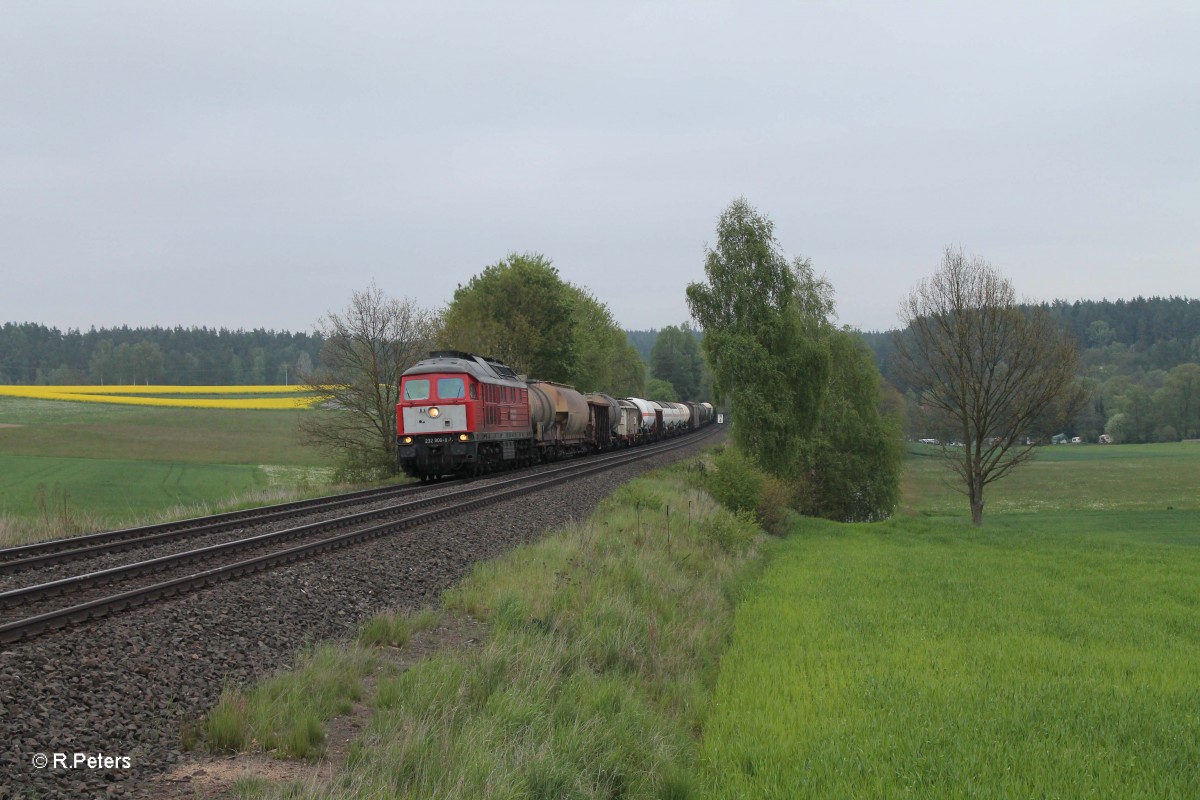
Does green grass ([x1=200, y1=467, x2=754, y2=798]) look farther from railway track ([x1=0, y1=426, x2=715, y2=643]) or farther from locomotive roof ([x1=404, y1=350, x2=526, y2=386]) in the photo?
locomotive roof ([x1=404, y1=350, x2=526, y2=386])

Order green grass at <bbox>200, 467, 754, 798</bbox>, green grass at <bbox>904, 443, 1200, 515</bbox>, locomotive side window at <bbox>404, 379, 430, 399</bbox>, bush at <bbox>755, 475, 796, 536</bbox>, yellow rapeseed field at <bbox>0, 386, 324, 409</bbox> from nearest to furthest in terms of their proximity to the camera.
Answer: green grass at <bbox>200, 467, 754, 798</bbox>, locomotive side window at <bbox>404, 379, 430, 399</bbox>, bush at <bbox>755, 475, 796, 536</bbox>, green grass at <bbox>904, 443, 1200, 515</bbox>, yellow rapeseed field at <bbox>0, 386, 324, 409</bbox>

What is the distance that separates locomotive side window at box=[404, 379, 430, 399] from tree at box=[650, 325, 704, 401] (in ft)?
417

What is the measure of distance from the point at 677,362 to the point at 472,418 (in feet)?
424

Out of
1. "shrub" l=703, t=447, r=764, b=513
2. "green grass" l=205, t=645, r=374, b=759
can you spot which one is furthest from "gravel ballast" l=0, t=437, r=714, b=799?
"shrub" l=703, t=447, r=764, b=513

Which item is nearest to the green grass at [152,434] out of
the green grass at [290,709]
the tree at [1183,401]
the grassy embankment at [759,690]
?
the grassy embankment at [759,690]

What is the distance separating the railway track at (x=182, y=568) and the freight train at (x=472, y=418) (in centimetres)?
749

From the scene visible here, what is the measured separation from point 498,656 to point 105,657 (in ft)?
10.4

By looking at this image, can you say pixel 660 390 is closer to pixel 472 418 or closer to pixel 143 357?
pixel 143 357

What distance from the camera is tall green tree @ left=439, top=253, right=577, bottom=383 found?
59.7 m

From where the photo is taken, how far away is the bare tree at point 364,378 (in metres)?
37.9

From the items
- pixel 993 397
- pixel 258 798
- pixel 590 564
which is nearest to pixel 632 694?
pixel 258 798

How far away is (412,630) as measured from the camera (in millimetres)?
9414

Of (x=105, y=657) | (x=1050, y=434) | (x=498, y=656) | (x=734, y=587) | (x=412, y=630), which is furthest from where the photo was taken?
(x=1050, y=434)

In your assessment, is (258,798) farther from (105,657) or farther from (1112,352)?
(1112,352)
